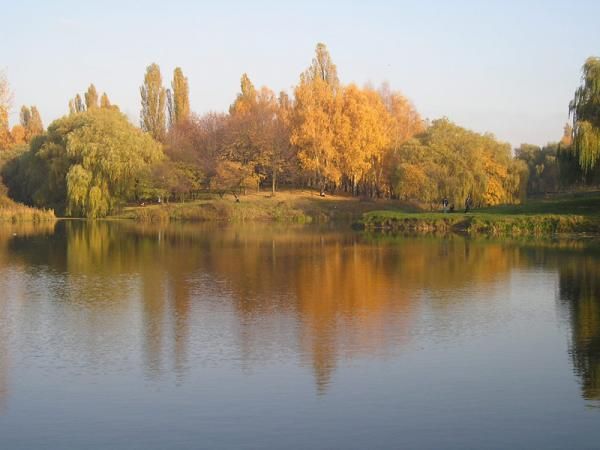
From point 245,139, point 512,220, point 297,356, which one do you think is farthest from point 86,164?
point 297,356

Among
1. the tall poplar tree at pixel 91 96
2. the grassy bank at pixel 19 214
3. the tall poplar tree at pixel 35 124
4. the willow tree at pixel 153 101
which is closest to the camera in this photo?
the grassy bank at pixel 19 214

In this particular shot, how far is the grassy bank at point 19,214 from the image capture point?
5622cm

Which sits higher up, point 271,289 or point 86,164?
point 86,164

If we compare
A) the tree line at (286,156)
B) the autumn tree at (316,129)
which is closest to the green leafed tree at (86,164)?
the tree line at (286,156)

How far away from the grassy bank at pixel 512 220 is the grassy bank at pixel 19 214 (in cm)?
2511

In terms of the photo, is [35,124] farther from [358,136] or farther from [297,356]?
[297,356]

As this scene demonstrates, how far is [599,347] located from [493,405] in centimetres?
441

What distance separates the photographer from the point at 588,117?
44.7 m

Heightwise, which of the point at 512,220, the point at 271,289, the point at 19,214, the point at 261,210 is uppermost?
the point at 261,210

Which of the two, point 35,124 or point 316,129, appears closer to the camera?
point 316,129

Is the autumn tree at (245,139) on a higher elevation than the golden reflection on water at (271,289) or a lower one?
higher

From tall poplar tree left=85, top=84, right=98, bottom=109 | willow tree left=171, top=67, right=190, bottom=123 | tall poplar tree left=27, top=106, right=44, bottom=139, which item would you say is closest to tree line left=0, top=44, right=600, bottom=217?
willow tree left=171, top=67, right=190, bottom=123

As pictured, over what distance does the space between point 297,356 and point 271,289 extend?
796cm

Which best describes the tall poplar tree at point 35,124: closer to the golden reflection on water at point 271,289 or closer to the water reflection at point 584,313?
the golden reflection on water at point 271,289
